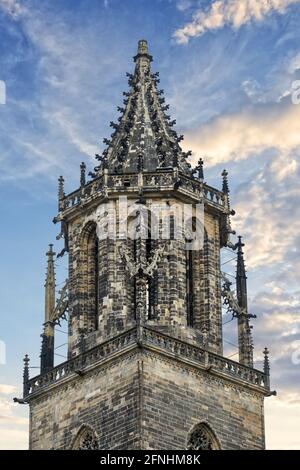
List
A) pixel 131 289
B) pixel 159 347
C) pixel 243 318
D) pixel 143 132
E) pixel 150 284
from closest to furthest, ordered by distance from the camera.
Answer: pixel 159 347 < pixel 131 289 < pixel 150 284 < pixel 243 318 < pixel 143 132

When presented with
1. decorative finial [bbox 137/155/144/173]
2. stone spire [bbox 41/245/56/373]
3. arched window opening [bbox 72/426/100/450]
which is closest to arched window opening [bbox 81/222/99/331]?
stone spire [bbox 41/245/56/373]

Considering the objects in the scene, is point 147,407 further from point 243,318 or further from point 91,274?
point 243,318

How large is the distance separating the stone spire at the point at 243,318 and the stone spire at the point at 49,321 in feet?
20.6

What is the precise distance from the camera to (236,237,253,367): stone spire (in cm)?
6303

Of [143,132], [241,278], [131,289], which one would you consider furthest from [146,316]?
[143,132]

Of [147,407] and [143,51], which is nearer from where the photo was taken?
[147,407]

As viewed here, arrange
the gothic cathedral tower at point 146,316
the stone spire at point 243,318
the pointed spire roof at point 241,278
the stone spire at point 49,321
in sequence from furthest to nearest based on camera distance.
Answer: the pointed spire roof at point 241,278
the stone spire at point 49,321
the stone spire at point 243,318
the gothic cathedral tower at point 146,316

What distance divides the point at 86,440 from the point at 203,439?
146 inches

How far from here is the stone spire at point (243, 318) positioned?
63.0 m

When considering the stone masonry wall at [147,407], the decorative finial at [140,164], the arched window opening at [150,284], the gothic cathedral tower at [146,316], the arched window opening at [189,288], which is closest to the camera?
the stone masonry wall at [147,407]

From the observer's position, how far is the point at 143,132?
65438 mm
